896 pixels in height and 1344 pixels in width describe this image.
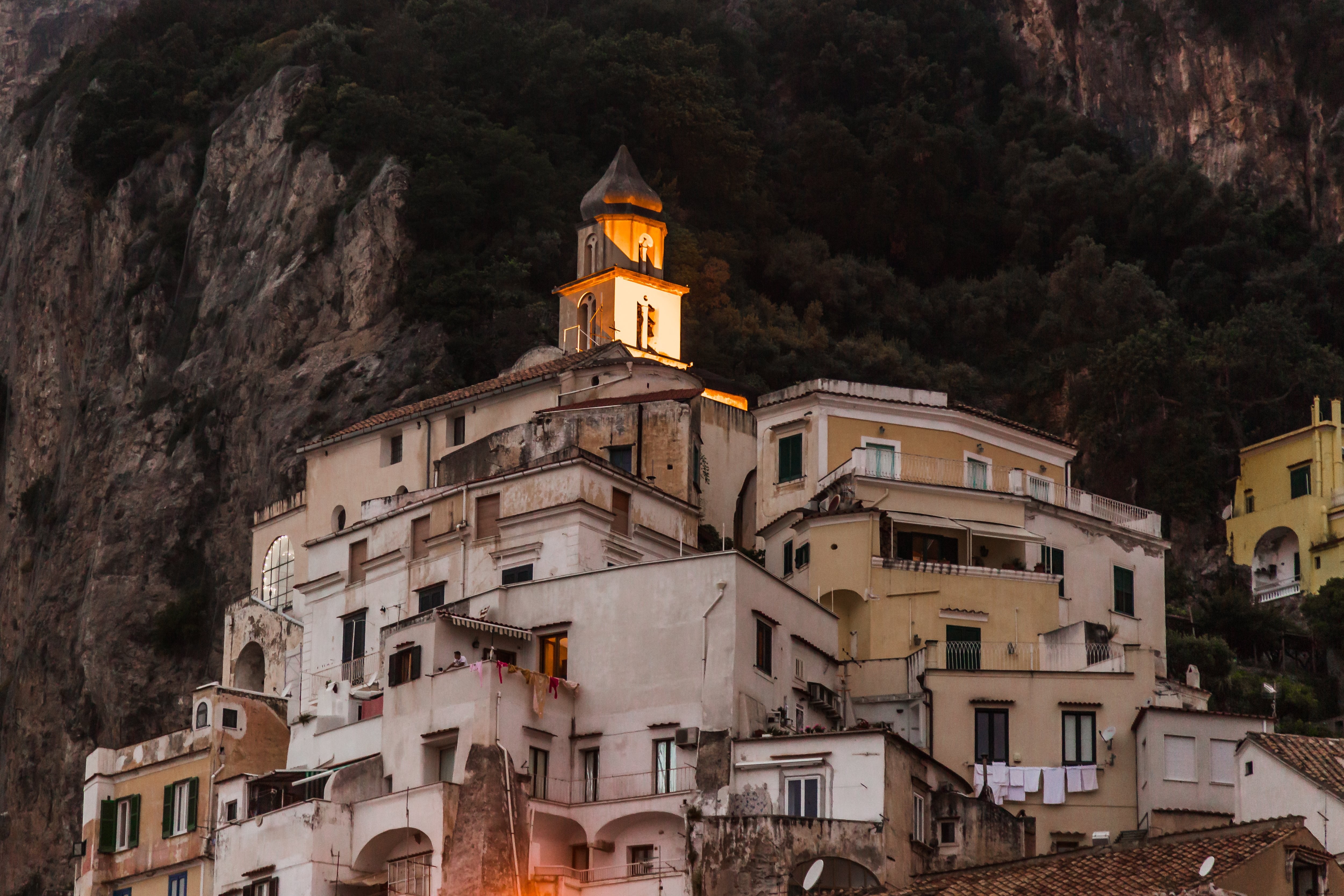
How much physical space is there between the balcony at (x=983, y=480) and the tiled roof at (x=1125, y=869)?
1758cm

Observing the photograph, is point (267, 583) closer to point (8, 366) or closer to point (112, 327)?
point (112, 327)

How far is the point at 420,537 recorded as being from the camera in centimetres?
5275

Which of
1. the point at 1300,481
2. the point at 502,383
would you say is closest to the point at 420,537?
the point at 502,383

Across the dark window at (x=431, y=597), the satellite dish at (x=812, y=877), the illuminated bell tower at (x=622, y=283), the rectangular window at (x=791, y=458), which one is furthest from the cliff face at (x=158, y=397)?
the satellite dish at (x=812, y=877)

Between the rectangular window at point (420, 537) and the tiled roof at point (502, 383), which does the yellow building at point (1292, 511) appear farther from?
the rectangular window at point (420, 537)

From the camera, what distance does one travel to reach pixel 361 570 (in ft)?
176

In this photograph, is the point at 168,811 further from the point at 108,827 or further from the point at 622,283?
the point at 622,283

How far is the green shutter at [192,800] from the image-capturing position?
162 feet

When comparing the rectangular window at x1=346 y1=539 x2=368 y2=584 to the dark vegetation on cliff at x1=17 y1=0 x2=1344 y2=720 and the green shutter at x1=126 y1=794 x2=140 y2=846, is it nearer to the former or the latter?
the green shutter at x1=126 y1=794 x2=140 y2=846

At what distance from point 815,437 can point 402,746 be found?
14182 millimetres

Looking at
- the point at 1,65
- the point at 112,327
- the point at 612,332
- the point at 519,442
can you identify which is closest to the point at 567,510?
the point at 519,442

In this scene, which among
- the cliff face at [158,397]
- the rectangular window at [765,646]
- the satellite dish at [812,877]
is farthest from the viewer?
the cliff face at [158,397]

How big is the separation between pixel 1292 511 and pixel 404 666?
40479mm

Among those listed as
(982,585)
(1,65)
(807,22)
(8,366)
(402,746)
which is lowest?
(402,746)
